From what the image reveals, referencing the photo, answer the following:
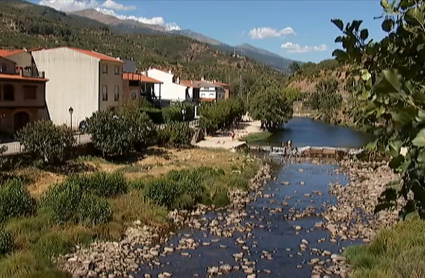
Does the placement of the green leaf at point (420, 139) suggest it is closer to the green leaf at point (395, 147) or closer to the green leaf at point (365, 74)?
the green leaf at point (395, 147)

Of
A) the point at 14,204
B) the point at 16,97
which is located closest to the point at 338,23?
the point at 14,204

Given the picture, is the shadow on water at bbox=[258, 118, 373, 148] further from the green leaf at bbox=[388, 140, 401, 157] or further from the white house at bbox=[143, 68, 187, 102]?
the green leaf at bbox=[388, 140, 401, 157]

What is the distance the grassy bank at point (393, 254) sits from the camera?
14.6m

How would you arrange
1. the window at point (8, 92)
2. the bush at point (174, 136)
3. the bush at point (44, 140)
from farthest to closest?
the bush at point (174, 136)
the window at point (8, 92)
the bush at point (44, 140)

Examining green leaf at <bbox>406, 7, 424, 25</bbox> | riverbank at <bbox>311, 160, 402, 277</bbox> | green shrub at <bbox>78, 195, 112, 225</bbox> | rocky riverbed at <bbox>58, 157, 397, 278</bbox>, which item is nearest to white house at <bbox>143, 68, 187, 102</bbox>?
riverbank at <bbox>311, 160, 402, 277</bbox>

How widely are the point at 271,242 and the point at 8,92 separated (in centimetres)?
2554

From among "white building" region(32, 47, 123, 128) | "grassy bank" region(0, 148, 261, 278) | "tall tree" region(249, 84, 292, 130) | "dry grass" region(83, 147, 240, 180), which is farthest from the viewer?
"tall tree" region(249, 84, 292, 130)

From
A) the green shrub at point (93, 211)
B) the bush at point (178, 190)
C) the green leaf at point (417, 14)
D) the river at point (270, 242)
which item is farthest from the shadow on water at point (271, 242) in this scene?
the green leaf at point (417, 14)

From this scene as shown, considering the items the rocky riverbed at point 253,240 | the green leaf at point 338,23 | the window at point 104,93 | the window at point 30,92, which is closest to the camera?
the green leaf at point 338,23

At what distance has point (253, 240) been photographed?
20.8m

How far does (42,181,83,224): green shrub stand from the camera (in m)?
20.5

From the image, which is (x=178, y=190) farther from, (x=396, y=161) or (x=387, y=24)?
(x=396, y=161)

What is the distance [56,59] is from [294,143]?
93.9 ft

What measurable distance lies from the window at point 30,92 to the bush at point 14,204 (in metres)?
19.1
